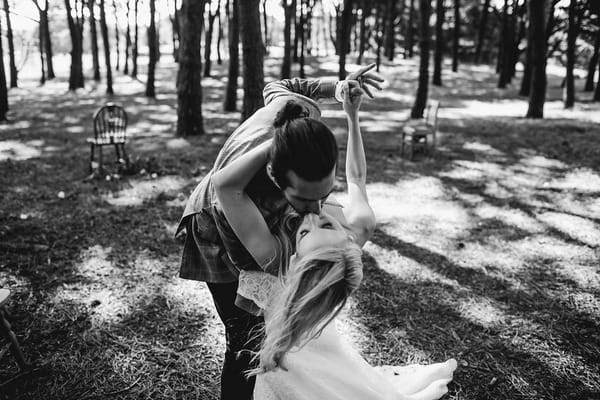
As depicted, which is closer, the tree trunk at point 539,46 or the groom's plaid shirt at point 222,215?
the groom's plaid shirt at point 222,215

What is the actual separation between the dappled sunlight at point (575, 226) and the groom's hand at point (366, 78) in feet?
13.4

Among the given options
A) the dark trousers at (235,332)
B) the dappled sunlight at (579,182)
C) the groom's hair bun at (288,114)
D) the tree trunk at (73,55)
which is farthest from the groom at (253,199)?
the tree trunk at (73,55)

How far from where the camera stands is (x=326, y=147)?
146cm

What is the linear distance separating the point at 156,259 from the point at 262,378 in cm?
288

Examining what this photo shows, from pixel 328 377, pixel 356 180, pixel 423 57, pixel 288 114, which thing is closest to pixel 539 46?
pixel 423 57

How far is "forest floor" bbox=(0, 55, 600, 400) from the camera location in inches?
120

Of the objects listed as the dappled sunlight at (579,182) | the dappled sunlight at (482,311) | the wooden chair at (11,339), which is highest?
the dappled sunlight at (579,182)

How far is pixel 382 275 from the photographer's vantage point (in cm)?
441

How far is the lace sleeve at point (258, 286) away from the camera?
1799 millimetres

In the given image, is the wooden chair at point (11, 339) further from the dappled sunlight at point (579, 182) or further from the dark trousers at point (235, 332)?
the dappled sunlight at point (579, 182)

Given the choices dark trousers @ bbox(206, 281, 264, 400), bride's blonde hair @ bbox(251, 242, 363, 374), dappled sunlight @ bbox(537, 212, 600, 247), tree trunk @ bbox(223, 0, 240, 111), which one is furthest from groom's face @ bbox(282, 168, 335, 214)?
tree trunk @ bbox(223, 0, 240, 111)

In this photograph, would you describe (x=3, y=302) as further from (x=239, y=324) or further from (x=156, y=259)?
(x=156, y=259)

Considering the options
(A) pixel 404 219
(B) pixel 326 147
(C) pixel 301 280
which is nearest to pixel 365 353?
(C) pixel 301 280

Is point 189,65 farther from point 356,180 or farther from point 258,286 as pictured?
point 258,286
